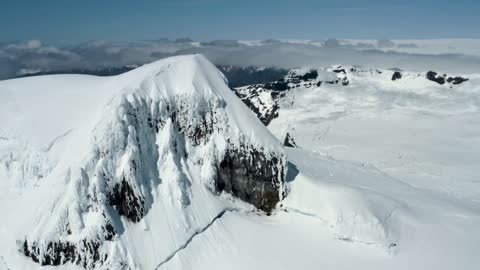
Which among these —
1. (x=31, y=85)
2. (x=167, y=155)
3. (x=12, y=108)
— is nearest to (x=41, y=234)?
(x=167, y=155)

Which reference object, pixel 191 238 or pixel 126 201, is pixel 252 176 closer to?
pixel 191 238

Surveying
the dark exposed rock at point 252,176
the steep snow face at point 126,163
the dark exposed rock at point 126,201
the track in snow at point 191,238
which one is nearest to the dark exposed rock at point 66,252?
the steep snow face at point 126,163

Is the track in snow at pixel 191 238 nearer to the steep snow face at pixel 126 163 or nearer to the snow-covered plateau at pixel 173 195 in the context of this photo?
the snow-covered plateau at pixel 173 195

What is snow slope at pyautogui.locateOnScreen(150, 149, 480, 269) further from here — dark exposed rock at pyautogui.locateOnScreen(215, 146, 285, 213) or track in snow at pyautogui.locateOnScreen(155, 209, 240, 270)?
dark exposed rock at pyautogui.locateOnScreen(215, 146, 285, 213)

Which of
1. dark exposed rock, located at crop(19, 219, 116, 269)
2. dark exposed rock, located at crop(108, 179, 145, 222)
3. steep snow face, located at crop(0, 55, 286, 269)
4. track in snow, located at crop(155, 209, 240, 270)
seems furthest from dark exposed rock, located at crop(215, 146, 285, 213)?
dark exposed rock, located at crop(19, 219, 116, 269)

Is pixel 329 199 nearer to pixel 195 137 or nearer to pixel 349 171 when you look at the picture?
pixel 195 137

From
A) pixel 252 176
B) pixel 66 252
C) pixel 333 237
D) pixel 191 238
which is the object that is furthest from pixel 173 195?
pixel 333 237
